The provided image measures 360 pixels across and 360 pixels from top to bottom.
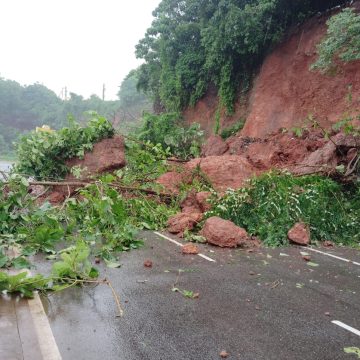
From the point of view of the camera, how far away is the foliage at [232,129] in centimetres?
1811

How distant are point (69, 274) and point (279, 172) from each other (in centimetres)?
625

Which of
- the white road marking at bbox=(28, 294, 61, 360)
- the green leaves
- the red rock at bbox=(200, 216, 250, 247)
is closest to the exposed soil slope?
the red rock at bbox=(200, 216, 250, 247)

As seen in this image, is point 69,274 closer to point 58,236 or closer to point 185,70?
point 58,236

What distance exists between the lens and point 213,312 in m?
4.54

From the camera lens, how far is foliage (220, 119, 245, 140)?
18.1 m

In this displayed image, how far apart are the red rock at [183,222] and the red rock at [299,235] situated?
6.48 feet

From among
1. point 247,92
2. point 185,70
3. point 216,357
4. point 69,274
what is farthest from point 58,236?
point 185,70

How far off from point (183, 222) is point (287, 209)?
7.42 feet

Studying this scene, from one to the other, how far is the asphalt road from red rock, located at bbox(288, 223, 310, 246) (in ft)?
4.33

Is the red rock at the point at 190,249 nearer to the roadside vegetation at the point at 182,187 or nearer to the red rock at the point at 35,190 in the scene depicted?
the roadside vegetation at the point at 182,187

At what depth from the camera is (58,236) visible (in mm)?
6137

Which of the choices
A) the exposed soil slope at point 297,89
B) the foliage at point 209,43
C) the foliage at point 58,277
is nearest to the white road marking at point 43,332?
the foliage at point 58,277

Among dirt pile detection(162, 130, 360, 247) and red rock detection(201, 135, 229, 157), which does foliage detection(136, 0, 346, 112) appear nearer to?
red rock detection(201, 135, 229, 157)

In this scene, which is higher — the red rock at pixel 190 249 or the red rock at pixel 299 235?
the red rock at pixel 299 235
